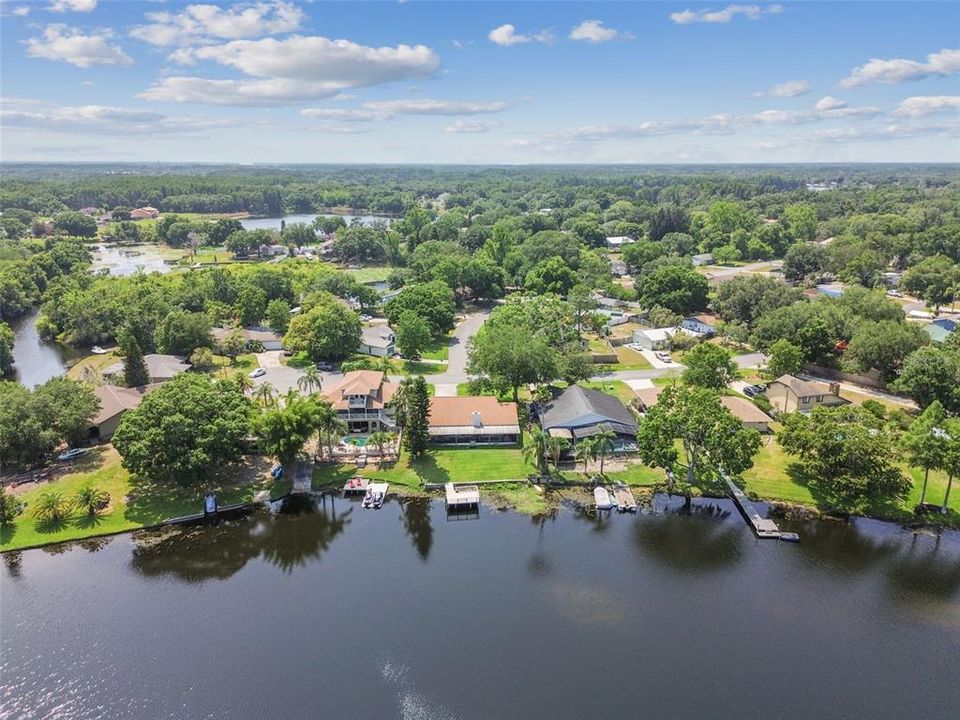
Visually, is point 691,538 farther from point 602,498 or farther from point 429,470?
point 429,470

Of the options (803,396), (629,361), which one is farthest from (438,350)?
(803,396)

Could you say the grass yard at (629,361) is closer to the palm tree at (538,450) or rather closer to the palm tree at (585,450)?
the palm tree at (585,450)

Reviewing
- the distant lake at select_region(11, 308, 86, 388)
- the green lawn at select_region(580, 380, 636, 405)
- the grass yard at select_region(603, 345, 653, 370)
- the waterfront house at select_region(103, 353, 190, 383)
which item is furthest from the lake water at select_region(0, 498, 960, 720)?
the distant lake at select_region(11, 308, 86, 388)

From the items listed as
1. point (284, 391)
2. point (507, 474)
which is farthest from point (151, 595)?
point (284, 391)

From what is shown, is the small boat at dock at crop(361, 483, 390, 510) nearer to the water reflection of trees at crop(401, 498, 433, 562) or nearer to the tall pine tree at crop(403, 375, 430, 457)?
the water reflection of trees at crop(401, 498, 433, 562)

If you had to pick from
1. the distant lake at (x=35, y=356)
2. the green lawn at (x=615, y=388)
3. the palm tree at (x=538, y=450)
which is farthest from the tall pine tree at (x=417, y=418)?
the distant lake at (x=35, y=356)

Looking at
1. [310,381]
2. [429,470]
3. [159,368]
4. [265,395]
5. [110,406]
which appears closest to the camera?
[429,470]
